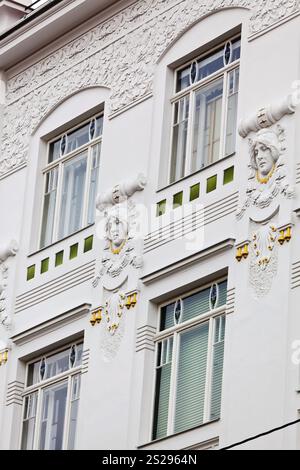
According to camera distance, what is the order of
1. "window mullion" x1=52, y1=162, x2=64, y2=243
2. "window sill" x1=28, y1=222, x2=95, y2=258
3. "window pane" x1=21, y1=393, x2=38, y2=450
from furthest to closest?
"window mullion" x1=52, y1=162, x2=64, y2=243
"window sill" x1=28, y1=222, x2=95, y2=258
"window pane" x1=21, y1=393, x2=38, y2=450

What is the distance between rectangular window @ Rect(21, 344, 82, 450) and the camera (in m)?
28.3

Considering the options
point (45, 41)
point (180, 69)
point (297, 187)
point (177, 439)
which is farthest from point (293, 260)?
point (45, 41)

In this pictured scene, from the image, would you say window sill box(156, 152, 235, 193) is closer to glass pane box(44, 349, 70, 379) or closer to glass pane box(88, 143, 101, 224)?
glass pane box(88, 143, 101, 224)

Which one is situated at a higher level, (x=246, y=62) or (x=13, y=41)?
(x=13, y=41)

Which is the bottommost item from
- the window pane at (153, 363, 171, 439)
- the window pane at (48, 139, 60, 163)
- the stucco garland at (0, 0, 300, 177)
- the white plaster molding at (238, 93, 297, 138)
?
the window pane at (153, 363, 171, 439)

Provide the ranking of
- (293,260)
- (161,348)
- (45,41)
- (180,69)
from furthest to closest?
(45,41), (180,69), (161,348), (293,260)

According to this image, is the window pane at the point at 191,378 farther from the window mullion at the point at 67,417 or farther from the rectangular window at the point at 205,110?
the rectangular window at the point at 205,110

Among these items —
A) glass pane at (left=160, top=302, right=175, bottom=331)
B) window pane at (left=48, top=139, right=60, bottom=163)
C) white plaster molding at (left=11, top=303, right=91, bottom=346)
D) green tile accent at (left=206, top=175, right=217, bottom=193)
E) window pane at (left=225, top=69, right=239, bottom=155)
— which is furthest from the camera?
window pane at (left=48, top=139, right=60, bottom=163)

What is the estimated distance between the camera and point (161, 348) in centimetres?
2720

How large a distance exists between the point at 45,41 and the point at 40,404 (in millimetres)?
6461

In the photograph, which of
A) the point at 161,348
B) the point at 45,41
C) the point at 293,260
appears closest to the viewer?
the point at 293,260

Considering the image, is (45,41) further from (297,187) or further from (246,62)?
(297,187)

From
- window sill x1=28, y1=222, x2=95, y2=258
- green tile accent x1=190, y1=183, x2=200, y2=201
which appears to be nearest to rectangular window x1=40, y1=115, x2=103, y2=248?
window sill x1=28, y1=222, x2=95, y2=258

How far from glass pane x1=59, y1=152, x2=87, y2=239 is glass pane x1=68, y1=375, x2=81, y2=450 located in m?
2.68
